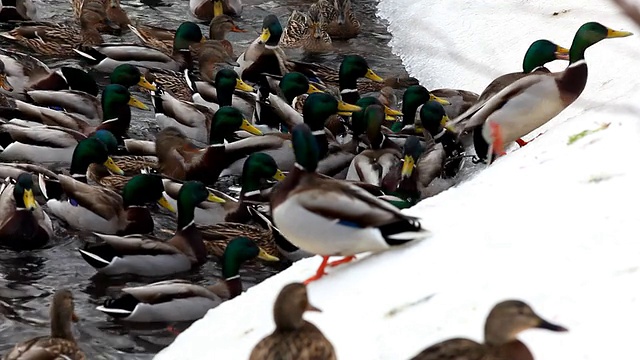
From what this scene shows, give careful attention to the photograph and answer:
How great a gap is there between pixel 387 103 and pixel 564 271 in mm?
7123

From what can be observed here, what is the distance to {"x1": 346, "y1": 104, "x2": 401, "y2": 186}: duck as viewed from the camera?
373 inches

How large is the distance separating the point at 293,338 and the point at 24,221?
15.3 feet

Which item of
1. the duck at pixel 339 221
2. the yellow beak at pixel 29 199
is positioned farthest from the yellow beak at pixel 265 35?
the duck at pixel 339 221

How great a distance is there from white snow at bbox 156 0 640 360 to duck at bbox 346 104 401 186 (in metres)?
2.39

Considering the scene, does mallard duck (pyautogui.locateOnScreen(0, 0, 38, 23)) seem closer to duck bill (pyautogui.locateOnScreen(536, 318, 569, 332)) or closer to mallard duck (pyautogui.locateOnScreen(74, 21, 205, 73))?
mallard duck (pyautogui.locateOnScreen(74, 21, 205, 73))

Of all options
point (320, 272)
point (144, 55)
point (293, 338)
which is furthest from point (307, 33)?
point (293, 338)

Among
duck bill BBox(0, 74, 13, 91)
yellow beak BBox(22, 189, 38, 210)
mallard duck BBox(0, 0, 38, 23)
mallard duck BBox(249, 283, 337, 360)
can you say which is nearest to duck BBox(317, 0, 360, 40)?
mallard duck BBox(0, 0, 38, 23)

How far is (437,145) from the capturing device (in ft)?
31.6

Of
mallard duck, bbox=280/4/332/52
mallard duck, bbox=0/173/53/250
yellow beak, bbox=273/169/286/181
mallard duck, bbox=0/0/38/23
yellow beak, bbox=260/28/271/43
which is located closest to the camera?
mallard duck, bbox=0/173/53/250

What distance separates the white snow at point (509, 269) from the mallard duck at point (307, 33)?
7184 millimetres

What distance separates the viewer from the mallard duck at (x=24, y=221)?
8578 mm

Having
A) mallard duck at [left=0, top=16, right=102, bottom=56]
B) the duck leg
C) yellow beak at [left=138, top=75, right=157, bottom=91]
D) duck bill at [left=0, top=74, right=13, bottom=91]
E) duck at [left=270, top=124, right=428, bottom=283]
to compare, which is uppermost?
duck at [left=270, top=124, right=428, bottom=283]

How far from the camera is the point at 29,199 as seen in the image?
8797mm

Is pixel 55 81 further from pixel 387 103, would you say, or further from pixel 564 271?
pixel 564 271
